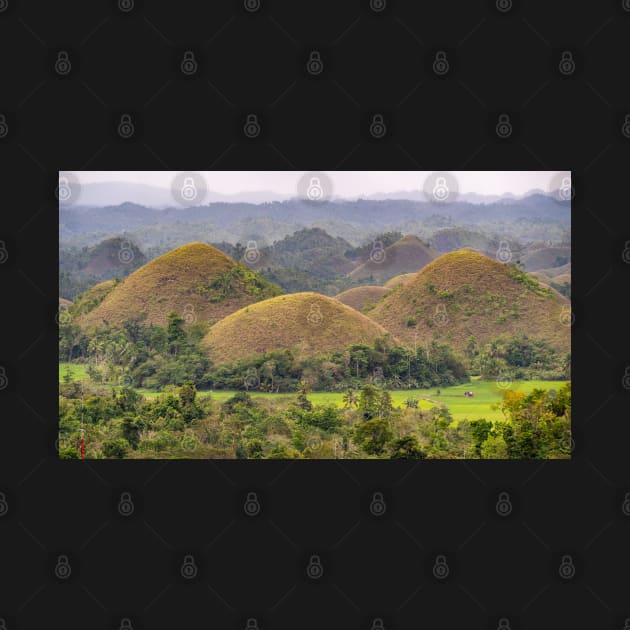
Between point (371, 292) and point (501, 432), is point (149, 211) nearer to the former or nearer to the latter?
point (371, 292)

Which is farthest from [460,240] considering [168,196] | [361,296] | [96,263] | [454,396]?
[96,263]

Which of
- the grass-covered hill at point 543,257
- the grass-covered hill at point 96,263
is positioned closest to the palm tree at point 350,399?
the grass-covered hill at point 543,257

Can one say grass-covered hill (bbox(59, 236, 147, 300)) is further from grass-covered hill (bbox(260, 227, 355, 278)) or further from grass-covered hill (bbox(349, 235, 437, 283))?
grass-covered hill (bbox(349, 235, 437, 283))

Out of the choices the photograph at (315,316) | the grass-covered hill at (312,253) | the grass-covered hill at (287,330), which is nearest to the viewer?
the photograph at (315,316)

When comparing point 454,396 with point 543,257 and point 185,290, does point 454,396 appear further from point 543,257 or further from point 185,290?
point 185,290

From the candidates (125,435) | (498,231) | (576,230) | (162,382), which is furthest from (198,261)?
(576,230)

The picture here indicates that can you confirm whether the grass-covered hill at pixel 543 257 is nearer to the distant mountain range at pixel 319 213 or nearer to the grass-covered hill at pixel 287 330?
the distant mountain range at pixel 319 213
